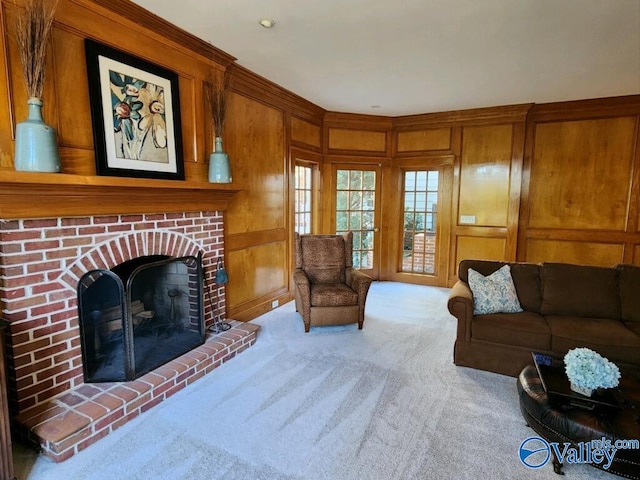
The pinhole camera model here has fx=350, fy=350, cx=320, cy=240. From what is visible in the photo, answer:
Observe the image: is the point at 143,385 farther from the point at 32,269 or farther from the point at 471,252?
the point at 471,252

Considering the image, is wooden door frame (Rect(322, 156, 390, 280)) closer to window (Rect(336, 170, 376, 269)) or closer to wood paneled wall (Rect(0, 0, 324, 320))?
window (Rect(336, 170, 376, 269))

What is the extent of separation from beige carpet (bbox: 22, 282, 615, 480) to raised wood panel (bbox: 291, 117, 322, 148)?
2.89 m

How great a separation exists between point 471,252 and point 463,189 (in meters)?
1.00

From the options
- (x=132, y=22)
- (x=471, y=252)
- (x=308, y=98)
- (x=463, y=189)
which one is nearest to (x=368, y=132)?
(x=308, y=98)

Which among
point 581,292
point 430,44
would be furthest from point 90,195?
point 581,292

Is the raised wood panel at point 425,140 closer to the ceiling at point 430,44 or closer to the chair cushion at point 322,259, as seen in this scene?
the ceiling at point 430,44

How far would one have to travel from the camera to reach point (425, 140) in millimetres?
5680

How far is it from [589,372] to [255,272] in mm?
3184

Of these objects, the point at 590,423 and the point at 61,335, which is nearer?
the point at 590,423

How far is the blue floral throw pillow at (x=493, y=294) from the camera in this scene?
10.0 ft

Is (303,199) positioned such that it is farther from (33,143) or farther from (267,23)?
(33,143)

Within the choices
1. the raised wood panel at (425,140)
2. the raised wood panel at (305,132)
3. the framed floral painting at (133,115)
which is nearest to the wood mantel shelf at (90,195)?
the framed floral painting at (133,115)

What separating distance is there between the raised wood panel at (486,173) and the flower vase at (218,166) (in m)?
3.90

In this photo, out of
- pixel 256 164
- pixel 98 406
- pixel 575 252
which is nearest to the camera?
pixel 98 406
